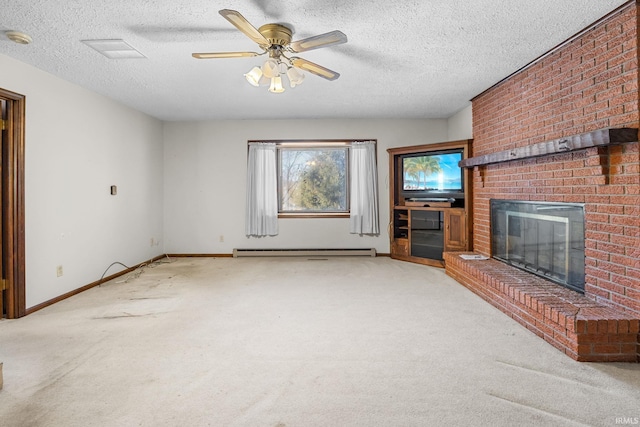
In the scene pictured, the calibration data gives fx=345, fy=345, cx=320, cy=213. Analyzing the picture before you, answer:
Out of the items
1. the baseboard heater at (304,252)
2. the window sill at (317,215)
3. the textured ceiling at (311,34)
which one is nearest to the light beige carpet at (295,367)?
the baseboard heater at (304,252)

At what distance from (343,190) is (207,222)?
238 cm

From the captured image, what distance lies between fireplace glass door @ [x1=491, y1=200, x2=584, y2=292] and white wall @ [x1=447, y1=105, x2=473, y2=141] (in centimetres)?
138

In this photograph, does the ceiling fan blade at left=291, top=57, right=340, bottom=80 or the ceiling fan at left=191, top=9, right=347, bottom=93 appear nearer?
the ceiling fan at left=191, top=9, right=347, bottom=93

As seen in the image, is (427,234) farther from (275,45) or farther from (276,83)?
(275,45)

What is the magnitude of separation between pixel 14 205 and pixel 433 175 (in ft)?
15.8

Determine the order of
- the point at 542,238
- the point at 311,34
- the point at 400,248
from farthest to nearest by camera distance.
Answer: the point at 400,248 → the point at 542,238 → the point at 311,34

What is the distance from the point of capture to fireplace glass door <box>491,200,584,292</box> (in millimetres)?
2725

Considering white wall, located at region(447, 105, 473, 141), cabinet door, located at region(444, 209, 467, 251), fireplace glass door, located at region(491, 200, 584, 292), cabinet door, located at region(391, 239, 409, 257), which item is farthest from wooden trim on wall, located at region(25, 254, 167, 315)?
white wall, located at region(447, 105, 473, 141)

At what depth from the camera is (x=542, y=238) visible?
10.3 ft

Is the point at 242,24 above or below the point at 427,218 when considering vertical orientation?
above

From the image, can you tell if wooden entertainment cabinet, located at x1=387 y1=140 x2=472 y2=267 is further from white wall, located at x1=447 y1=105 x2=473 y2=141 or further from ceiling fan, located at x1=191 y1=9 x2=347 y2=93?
ceiling fan, located at x1=191 y1=9 x2=347 y2=93

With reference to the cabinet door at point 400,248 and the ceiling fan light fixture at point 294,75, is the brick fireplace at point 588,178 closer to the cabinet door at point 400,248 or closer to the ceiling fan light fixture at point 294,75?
the cabinet door at point 400,248

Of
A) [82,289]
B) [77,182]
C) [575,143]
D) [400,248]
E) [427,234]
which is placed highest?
[575,143]

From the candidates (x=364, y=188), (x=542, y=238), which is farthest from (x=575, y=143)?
(x=364, y=188)
